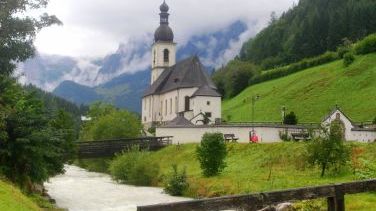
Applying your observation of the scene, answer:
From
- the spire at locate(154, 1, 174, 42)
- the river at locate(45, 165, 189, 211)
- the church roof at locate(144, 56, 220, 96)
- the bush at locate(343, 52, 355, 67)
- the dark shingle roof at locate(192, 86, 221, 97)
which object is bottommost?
the river at locate(45, 165, 189, 211)

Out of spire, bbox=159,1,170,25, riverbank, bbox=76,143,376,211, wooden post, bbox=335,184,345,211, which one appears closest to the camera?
wooden post, bbox=335,184,345,211

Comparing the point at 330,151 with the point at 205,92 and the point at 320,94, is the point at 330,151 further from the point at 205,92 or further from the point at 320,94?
the point at 320,94

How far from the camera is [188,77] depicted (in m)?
88.3

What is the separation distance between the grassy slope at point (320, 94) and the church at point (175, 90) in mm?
7883

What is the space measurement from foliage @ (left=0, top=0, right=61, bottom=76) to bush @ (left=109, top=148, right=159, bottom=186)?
16324mm

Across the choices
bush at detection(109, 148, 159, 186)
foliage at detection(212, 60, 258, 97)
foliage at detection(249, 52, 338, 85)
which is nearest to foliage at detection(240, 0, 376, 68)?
foliage at detection(212, 60, 258, 97)

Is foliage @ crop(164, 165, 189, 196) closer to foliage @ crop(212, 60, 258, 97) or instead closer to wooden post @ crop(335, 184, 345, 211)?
wooden post @ crop(335, 184, 345, 211)

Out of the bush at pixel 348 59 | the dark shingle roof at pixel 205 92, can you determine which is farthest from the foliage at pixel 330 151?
the bush at pixel 348 59

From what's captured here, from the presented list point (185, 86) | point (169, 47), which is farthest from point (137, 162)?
point (169, 47)

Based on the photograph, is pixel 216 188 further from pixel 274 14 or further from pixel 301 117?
pixel 274 14

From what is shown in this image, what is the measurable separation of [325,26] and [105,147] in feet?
232

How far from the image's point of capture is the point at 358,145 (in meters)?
35.9

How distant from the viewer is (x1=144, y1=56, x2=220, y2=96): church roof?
8719 cm

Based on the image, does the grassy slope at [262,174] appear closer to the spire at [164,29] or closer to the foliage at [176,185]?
the foliage at [176,185]
